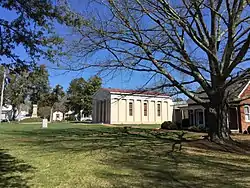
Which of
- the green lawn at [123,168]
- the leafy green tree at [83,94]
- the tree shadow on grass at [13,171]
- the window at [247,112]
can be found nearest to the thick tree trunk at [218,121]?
the green lawn at [123,168]

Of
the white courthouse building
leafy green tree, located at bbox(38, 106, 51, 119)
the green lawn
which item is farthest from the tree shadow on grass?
leafy green tree, located at bbox(38, 106, 51, 119)

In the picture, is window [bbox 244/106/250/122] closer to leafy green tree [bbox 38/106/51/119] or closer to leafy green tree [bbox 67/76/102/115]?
leafy green tree [bbox 67/76/102/115]

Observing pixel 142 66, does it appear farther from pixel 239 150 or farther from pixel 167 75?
pixel 239 150

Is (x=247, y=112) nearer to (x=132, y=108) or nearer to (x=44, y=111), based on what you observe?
(x=132, y=108)

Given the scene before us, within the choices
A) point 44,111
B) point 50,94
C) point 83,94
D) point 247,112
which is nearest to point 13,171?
point 247,112

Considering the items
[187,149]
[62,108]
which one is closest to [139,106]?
[187,149]

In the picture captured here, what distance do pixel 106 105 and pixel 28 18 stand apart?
38.7 metres

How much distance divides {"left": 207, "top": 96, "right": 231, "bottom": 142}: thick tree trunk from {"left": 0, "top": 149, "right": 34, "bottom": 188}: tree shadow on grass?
32.7 feet

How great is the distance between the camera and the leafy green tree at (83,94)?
65.7m

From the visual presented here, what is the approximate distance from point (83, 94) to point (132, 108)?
1039 inches

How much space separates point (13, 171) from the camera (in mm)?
7793

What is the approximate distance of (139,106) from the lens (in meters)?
44.5

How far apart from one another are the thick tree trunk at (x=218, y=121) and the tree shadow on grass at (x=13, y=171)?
392 inches

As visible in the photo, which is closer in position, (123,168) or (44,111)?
(123,168)
